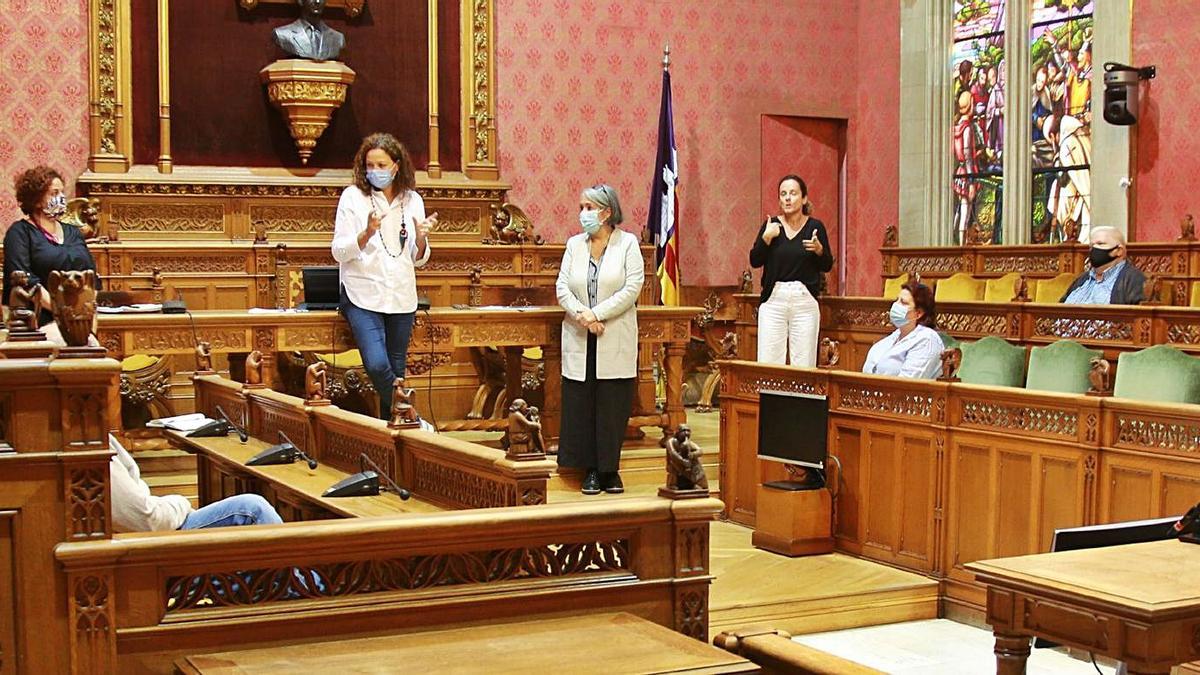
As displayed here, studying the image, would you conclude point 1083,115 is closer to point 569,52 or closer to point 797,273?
point 569,52

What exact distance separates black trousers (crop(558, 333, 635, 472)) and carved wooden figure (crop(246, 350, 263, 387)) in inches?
66.3

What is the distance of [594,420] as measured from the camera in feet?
23.2

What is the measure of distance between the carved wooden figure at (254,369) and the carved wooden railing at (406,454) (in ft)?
0.19

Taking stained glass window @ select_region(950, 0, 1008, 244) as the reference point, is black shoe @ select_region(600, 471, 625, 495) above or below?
below

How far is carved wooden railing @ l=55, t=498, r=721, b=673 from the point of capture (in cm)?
283

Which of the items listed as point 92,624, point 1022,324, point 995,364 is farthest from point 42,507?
point 1022,324

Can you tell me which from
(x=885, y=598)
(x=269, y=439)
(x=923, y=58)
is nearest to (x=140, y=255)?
(x=269, y=439)

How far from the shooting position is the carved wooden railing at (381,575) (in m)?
2.83

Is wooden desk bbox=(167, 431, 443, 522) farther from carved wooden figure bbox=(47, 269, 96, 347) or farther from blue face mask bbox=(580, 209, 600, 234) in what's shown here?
blue face mask bbox=(580, 209, 600, 234)

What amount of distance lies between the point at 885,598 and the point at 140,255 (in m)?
5.65

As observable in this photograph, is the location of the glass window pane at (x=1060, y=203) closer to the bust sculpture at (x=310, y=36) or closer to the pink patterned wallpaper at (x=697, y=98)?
the pink patterned wallpaper at (x=697, y=98)

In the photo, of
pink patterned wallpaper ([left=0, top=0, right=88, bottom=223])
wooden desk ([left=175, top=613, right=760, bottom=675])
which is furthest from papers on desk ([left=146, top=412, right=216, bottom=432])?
pink patterned wallpaper ([left=0, top=0, right=88, bottom=223])

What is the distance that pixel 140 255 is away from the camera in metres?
9.42

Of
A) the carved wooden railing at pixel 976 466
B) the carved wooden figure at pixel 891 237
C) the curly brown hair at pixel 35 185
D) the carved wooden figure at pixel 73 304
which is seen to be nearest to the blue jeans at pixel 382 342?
the curly brown hair at pixel 35 185
